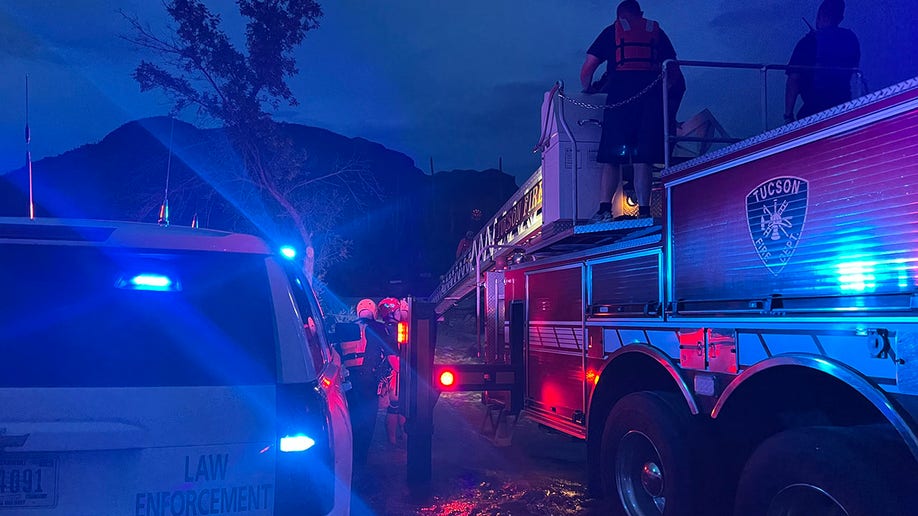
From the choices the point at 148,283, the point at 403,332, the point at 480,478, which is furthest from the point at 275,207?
the point at 148,283

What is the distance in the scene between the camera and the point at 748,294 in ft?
12.3

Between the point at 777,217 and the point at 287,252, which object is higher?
the point at 777,217

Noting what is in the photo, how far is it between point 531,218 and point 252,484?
651 centimetres

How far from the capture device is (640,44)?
6.50 m

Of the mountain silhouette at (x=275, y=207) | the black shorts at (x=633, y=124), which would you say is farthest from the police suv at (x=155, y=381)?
the black shorts at (x=633, y=124)

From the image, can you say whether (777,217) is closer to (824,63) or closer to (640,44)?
(824,63)

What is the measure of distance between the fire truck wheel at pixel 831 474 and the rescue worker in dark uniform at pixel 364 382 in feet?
14.6

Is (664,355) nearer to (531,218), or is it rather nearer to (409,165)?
(531,218)

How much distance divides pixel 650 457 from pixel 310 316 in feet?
8.66

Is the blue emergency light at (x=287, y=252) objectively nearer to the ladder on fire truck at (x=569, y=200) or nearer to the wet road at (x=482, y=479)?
the ladder on fire truck at (x=569, y=200)

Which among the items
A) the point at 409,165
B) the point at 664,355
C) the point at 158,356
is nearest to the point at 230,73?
the point at 664,355

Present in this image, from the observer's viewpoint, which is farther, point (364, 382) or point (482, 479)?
point (364, 382)

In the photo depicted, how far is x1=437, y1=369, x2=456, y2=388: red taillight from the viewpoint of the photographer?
6781 millimetres

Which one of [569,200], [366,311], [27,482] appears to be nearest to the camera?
[27,482]
